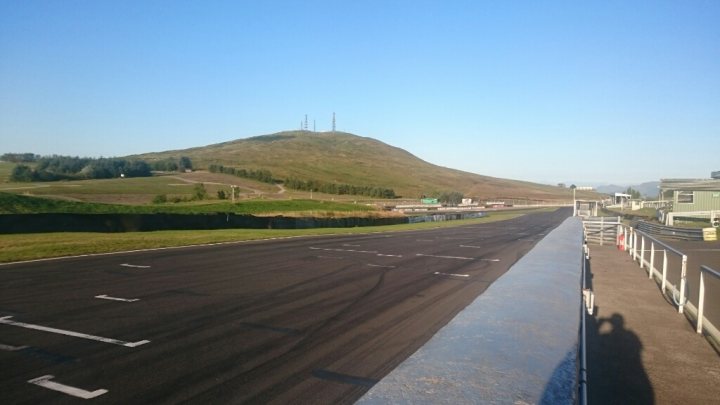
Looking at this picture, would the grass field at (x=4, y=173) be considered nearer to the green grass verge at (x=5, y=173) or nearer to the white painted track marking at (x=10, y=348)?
the green grass verge at (x=5, y=173)

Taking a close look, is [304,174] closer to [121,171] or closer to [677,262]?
[121,171]

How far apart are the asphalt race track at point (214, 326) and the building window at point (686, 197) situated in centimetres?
4311

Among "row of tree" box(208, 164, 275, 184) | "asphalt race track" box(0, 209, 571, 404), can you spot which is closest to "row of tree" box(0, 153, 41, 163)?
"row of tree" box(208, 164, 275, 184)

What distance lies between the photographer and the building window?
50.2 metres

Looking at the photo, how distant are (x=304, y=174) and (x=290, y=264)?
113134 millimetres

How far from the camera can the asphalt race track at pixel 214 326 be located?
223 inches

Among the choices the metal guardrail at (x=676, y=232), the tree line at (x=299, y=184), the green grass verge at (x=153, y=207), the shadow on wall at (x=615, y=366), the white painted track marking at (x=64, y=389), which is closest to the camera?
the white painted track marking at (x=64, y=389)

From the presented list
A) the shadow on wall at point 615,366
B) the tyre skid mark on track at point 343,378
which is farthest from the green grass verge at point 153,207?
the shadow on wall at point 615,366

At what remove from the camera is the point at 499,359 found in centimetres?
260

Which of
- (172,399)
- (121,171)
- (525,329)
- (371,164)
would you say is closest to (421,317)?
(172,399)

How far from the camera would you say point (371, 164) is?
17925 cm

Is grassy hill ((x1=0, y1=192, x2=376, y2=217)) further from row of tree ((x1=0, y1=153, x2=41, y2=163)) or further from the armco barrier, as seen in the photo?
row of tree ((x1=0, y1=153, x2=41, y2=163))

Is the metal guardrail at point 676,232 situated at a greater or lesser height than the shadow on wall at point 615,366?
greater

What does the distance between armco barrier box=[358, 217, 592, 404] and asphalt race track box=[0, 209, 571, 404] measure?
2.51 m
